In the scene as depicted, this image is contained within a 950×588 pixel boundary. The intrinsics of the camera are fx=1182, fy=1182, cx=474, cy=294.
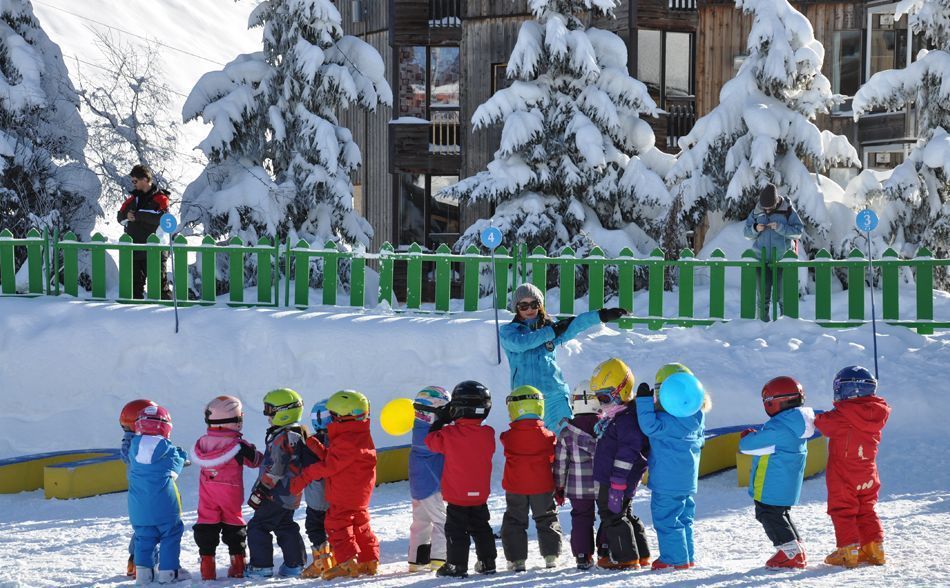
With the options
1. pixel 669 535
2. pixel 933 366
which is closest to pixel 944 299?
pixel 933 366

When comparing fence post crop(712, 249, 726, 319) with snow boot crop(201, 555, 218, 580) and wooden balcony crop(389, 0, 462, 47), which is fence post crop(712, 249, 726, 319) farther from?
wooden balcony crop(389, 0, 462, 47)

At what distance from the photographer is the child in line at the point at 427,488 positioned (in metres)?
7.32

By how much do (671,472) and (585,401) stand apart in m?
0.68

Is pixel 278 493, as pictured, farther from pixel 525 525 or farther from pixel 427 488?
pixel 525 525

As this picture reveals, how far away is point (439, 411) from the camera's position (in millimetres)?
7246

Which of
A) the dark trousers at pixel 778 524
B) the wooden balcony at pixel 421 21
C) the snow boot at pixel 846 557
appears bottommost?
the snow boot at pixel 846 557

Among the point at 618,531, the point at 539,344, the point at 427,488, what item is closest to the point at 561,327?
the point at 539,344

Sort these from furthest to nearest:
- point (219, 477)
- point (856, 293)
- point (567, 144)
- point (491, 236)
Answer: point (567, 144), point (856, 293), point (491, 236), point (219, 477)

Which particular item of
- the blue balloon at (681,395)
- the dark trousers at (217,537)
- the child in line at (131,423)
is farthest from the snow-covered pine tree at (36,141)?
the blue balloon at (681,395)

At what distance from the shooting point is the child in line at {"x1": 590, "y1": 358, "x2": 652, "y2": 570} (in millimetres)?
6812

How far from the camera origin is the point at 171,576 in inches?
274

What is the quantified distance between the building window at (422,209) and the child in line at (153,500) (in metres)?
17.7

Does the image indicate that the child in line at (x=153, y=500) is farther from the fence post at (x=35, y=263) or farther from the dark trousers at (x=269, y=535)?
the fence post at (x=35, y=263)

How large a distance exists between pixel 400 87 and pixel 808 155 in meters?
9.55
